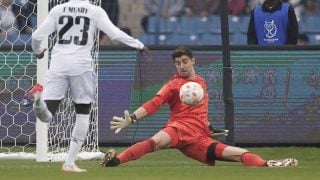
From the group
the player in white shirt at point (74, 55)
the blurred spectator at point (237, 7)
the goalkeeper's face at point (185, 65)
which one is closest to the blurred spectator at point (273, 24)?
the goalkeeper's face at point (185, 65)

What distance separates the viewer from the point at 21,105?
52.2 feet

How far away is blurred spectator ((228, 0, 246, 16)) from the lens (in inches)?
915

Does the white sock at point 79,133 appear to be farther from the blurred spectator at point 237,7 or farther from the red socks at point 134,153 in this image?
the blurred spectator at point 237,7

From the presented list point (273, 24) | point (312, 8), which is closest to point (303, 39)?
point (312, 8)

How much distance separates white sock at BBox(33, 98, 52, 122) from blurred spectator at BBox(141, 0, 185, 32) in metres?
12.5

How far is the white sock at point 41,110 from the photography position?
10977mm

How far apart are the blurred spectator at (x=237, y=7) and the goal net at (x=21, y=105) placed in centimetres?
738

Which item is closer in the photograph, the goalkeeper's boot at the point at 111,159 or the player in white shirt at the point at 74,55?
the player in white shirt at the point at 74,55

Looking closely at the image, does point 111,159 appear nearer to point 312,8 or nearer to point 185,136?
point 185,136

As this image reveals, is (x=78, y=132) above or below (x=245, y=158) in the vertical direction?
above

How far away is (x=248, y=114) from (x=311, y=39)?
6550 mm

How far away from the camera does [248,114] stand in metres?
16.1

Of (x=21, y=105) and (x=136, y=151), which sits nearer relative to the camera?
(x=136, y=151)

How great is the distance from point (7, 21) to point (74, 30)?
585 centimetres
